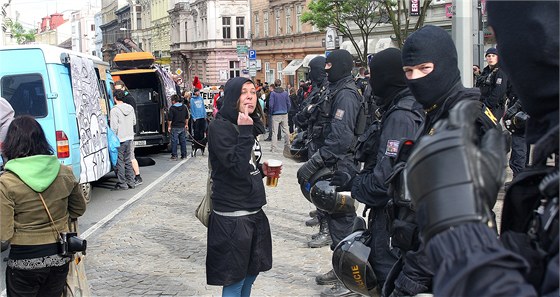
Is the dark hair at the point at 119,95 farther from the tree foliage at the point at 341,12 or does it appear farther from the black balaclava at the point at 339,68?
the tree foliage at the point at 341,12

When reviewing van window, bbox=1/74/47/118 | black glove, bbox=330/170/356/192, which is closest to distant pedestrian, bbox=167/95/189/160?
van window, bbox=1/74/47/118

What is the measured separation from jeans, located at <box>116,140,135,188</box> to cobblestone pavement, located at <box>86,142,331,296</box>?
162cm

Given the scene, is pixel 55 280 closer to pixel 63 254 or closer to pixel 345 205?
pixel 63 254

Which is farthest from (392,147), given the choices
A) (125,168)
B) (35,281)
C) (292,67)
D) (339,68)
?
(292,67)

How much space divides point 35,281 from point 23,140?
920 mm

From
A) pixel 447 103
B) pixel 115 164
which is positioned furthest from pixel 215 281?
pixel 115 164

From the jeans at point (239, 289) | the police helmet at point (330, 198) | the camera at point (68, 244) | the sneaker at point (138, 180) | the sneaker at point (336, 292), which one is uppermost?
the camera at point (68, 244)

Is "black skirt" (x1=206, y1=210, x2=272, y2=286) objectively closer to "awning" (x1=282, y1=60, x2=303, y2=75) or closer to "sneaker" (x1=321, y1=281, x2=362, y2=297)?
"sneaker" (x1=321, y1=281, x2=362, y2=297)

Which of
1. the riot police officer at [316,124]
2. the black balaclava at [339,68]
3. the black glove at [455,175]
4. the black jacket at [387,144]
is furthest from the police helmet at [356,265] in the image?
the riot police officer at [316,124]

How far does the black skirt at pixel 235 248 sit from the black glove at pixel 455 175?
137 inches

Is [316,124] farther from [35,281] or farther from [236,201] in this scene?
[35,281]

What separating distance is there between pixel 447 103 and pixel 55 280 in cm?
294

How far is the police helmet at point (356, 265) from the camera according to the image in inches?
161

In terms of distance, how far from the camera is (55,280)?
479 centimetres
